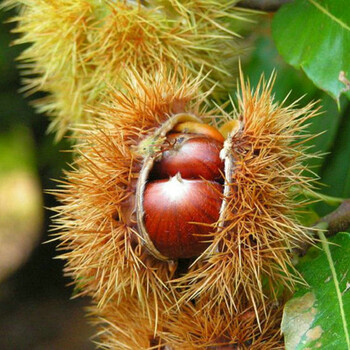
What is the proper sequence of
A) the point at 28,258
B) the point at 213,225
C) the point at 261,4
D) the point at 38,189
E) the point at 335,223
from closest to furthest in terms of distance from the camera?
the point at 213,225 < the point at 335,223 < the point at 261,4 < the point at 38,189 < the point at 28,258

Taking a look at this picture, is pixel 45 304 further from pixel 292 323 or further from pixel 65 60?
pixel 292 323

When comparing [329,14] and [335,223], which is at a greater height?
[329,14]

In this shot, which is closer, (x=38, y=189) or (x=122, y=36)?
(x=122, y=36)

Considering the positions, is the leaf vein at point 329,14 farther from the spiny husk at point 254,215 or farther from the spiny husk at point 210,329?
the spiny husk at point 210,329

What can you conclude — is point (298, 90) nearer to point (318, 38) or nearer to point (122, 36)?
point (318, 38)

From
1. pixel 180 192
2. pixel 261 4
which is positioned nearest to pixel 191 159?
pixel 180 192

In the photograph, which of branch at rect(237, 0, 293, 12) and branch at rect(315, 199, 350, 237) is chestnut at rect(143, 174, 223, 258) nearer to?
branch at rect(315, 199, 350, 237)

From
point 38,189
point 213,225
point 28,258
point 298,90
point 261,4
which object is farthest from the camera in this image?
point 28,258

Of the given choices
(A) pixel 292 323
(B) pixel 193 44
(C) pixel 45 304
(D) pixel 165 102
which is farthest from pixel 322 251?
(C) pixel 45 304
